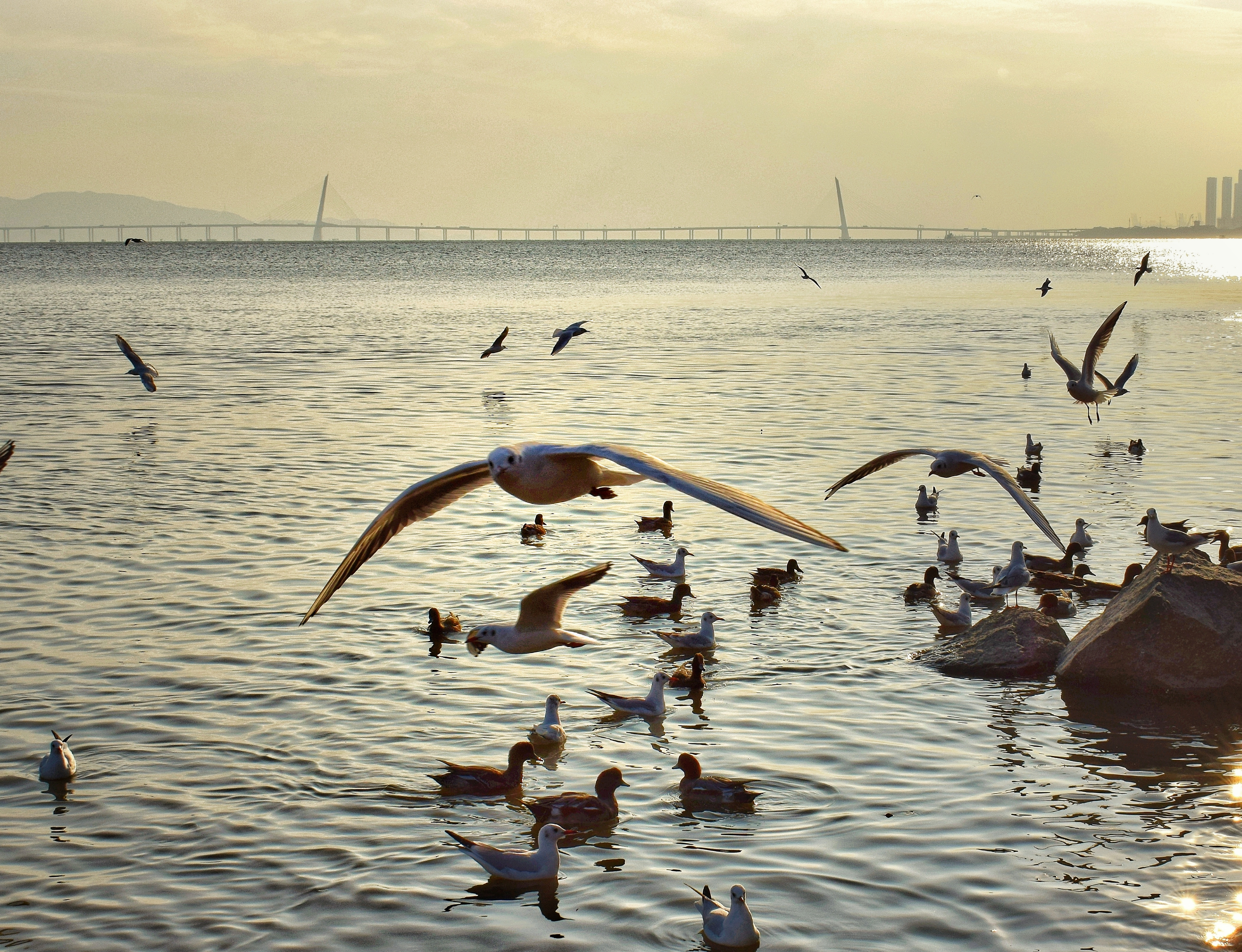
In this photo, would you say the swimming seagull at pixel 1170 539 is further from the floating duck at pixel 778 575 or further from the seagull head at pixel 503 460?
the seagull head at pixel 503 460

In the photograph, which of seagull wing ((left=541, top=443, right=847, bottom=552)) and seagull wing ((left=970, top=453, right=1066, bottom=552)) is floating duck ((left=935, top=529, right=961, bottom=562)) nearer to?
seagull wing ((left=970, top=453, right=1066, bottom=552))

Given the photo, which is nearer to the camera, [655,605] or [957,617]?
[957,617]

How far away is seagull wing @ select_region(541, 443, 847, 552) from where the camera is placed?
5582mm

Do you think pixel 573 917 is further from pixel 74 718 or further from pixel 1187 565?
pixel 1187 565

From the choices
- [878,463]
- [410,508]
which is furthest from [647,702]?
[878,463]

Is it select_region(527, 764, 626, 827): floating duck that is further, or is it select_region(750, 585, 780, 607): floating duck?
select_region(750, 585, 780, 607): floating duck

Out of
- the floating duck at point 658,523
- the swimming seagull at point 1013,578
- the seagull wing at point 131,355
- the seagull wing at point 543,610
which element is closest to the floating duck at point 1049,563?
the swimming seagull at point 1013,578

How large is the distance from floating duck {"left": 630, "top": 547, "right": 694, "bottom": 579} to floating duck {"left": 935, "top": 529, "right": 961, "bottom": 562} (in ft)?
9.70

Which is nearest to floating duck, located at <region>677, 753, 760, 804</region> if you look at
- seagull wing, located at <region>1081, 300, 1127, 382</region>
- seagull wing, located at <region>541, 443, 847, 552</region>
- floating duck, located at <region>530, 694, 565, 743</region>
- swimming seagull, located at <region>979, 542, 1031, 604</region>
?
floating duck, located at <region>530, 694, 565, 743</region>

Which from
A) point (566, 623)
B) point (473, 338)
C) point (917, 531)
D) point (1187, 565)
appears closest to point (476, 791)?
point (566, 623)

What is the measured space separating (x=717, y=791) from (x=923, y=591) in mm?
5420

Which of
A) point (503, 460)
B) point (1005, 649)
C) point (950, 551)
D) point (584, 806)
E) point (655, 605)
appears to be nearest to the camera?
point (503, 460)

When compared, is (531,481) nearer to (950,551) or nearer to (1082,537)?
(950,551)

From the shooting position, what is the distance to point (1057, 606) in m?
12.7
